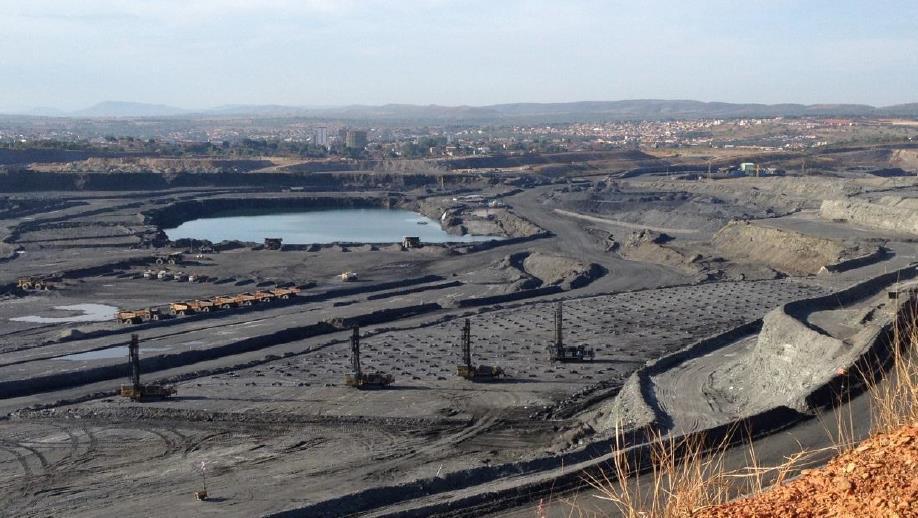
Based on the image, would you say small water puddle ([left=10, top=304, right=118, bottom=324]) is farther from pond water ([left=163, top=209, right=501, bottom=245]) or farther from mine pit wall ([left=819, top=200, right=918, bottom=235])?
mine pit wall ([left=819, top=200, right=918, bottom=235])

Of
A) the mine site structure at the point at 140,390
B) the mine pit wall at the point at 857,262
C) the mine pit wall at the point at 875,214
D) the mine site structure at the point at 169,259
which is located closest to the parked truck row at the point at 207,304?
the mine site structure at the point at 169,259

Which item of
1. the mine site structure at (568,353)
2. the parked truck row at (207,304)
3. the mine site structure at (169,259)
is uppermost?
the mine site structure at (568,353)

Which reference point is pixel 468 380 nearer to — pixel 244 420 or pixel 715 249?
pixel 244 420

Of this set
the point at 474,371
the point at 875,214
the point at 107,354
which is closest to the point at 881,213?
the point at 875,214

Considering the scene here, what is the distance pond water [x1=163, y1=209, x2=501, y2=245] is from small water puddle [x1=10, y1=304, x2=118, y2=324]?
57.9ft

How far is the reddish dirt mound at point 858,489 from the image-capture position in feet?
16.9

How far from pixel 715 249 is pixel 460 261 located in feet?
36.3

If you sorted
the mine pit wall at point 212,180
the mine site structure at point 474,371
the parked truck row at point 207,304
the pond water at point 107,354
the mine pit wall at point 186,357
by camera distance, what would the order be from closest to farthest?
→ the mine site structure at point 474,371
the mine pit wall at point 186,357
the pond water at point 107,354
the parked truck row at point 207,304
the mine pit wall at point 212,180

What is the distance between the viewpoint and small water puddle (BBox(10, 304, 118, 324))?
29.7m

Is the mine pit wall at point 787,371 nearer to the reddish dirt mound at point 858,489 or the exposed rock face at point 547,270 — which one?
the reddish dirt mound at point 858,489

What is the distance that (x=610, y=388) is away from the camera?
1988 centimetres

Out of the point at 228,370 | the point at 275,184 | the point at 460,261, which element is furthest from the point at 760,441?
the point at 275,184

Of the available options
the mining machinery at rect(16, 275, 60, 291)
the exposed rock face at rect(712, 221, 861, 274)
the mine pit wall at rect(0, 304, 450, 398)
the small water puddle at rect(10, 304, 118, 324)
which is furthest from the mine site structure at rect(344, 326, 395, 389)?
the exposed rock face at rect(712, 221, 861, 274)

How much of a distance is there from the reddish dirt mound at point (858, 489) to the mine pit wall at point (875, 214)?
3790 centimetres
